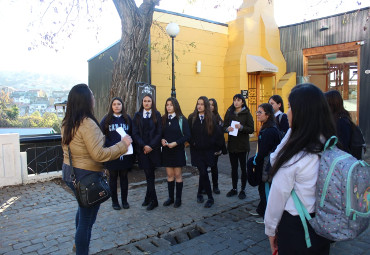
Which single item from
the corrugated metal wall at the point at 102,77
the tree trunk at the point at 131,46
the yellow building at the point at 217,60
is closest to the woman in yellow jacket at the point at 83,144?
the tree trunk at the point at 131,46

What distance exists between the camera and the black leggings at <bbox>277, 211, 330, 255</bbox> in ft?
6.13

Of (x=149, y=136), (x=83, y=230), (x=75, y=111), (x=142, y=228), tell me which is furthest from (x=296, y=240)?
(x=149, y=136)

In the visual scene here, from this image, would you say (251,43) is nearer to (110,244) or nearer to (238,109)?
(238,109)

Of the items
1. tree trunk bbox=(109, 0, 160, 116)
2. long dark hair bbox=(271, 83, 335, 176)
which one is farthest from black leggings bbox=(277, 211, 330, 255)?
tree trunk bbox=(109, 0, 160, 116)

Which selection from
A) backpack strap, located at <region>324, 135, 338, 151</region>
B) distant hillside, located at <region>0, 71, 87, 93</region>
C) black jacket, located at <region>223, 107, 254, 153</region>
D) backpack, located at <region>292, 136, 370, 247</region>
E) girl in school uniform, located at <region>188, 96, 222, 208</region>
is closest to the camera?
backpack, located at <region>292, 136, 370, 247</region>

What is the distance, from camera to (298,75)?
1420 cm

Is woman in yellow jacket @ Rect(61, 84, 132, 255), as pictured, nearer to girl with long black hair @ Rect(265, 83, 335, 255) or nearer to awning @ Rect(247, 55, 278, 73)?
girl with long black hair @ Rect(265, 83, 335, 255)

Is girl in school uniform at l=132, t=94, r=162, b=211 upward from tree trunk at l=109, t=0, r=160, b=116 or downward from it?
downward

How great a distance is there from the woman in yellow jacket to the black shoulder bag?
5 centimetres

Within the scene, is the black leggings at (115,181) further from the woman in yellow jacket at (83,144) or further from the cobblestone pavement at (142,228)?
the woman in yellow jacket at (83,144)

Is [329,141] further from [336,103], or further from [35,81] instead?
[35,81]

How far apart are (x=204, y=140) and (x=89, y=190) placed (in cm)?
270

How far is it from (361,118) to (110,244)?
40.7 feet

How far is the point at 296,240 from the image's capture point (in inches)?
74.4
